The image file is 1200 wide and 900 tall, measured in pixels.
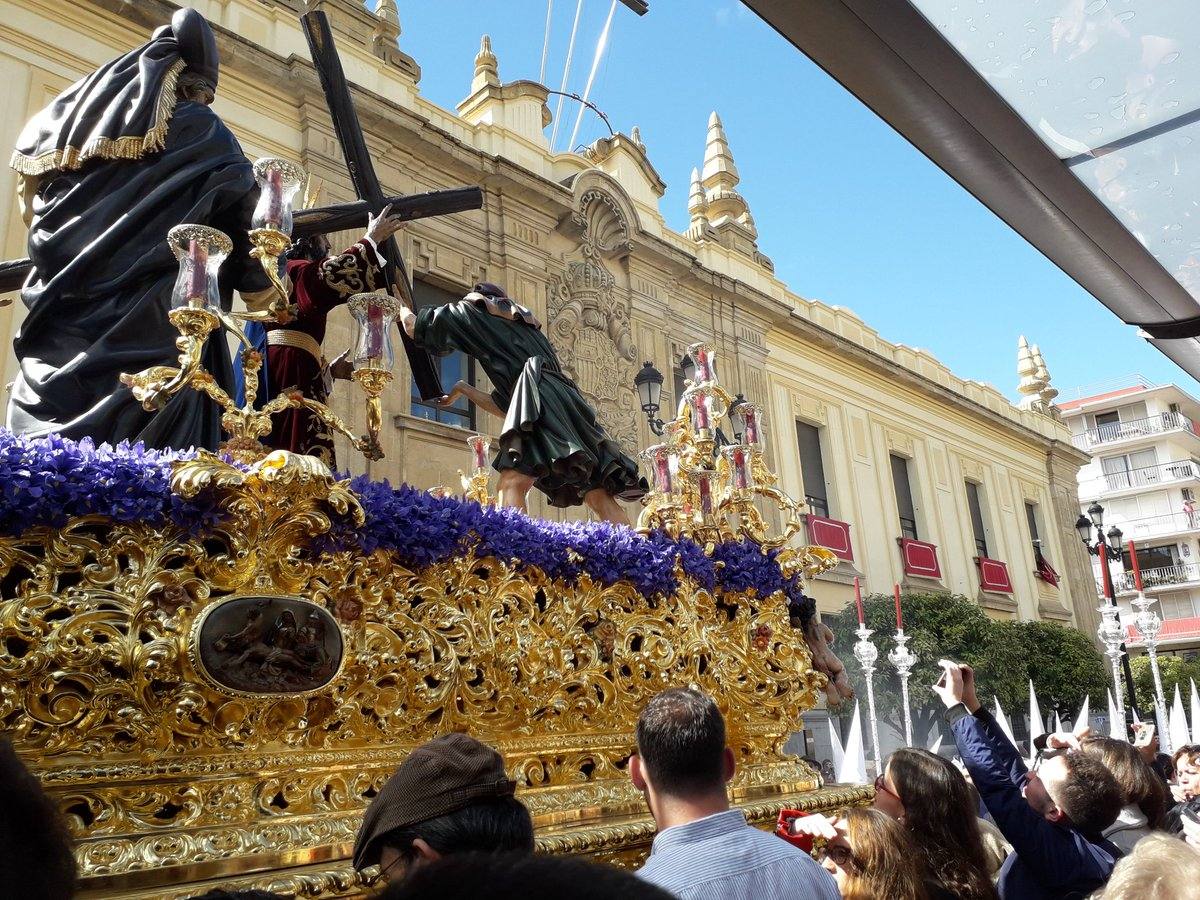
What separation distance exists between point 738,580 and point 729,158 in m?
15.7

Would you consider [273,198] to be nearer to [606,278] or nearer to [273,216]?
[273,216]

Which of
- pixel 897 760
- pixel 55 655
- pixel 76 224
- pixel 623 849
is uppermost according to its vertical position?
pixel 76 224

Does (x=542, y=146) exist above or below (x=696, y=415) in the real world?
above

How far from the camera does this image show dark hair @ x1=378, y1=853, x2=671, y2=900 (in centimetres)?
58

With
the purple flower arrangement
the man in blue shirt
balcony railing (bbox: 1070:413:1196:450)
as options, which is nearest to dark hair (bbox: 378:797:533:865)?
the man in blue shirt

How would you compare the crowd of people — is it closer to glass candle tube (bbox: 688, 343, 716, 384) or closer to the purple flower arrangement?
the purple flower arrangement

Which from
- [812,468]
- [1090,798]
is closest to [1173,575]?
[812,468]

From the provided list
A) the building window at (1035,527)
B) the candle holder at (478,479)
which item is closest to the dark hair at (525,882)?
the candle holder at (478,479)

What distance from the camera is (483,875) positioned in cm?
61

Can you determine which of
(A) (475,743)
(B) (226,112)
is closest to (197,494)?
(A) (475,743)

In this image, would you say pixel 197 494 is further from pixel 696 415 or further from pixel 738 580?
pixel 696 415

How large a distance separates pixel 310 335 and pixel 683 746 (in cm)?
266

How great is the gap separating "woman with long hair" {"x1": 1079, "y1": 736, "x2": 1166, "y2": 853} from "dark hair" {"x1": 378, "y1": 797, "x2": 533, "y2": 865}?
218 centimetres

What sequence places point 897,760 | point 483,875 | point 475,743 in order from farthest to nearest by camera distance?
point 897,760
point 475,743
point 483,875
